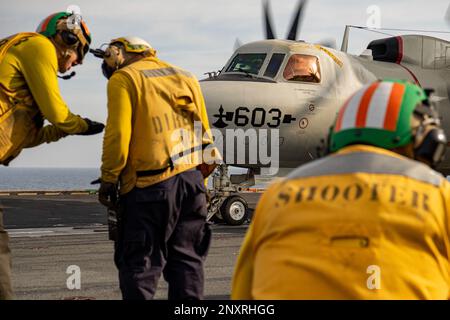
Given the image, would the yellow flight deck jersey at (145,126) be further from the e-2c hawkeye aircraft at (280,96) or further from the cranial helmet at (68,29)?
the e-2c hawkeye aircraft at (280,96)

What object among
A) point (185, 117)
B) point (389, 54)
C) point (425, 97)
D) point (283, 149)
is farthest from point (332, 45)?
point (425, 97)

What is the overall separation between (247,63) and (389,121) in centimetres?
1347

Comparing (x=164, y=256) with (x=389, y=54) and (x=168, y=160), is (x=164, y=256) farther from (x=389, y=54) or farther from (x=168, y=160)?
(x=389, y=54)

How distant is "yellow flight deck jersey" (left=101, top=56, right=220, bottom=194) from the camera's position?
18.9ft

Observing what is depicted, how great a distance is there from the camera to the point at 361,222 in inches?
106

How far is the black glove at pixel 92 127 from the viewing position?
5809 millimetres

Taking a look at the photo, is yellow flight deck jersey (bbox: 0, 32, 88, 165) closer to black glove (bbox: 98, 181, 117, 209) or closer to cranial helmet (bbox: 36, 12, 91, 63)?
cranial helmet (bbox: 36, 12, 91, 63)

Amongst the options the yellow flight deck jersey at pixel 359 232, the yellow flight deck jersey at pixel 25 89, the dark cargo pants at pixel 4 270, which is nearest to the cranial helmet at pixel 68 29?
the yellow flight deck jersey at pixel 25 89

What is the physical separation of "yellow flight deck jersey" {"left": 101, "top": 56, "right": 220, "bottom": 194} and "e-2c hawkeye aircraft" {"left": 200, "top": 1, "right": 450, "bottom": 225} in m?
8.83

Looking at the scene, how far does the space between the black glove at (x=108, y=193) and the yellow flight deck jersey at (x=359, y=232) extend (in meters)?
3.08

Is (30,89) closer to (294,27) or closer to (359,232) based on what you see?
(359,232)

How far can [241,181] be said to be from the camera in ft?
54.4

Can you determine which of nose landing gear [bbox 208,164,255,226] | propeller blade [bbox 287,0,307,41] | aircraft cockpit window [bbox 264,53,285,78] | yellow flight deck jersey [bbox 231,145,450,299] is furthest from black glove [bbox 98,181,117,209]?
propeller blade [bbox 287,0,307,41]

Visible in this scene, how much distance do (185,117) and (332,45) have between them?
14.1 m
